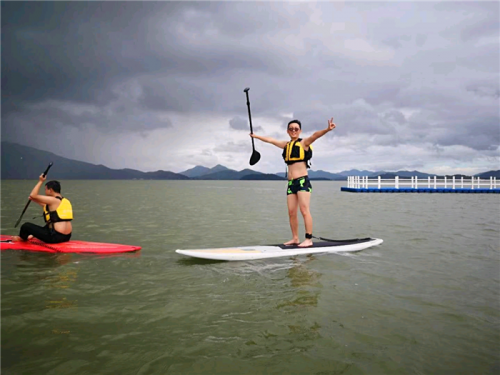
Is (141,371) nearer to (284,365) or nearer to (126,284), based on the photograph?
(284,365)

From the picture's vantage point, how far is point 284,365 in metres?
3.05

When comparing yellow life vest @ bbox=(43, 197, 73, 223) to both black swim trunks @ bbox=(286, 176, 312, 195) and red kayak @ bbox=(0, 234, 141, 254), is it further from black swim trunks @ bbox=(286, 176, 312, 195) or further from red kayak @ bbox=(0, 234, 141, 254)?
black swim trunks @ bbox=(286, 176, 312, 195)

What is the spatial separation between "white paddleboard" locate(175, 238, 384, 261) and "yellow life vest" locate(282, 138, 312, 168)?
1967 millimetres

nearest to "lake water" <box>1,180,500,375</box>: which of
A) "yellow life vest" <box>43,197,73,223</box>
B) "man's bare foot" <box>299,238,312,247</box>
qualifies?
"man's bare foot" <box>299,238,312,247</box>

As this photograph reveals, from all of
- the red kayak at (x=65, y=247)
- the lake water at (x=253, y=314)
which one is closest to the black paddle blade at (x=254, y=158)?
the lake water at (x=253, y=314)

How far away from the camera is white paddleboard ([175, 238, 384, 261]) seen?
22.7ft

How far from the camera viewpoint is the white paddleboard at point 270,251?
22.7 feet

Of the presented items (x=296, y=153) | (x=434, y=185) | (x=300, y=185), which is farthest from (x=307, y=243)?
(x=434, y=185)

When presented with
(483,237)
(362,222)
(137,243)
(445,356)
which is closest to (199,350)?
(445,356)

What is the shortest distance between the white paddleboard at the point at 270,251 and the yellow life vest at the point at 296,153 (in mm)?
1967

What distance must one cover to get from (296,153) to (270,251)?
2.30 metres

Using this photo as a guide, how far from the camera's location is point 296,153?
7.57 metres

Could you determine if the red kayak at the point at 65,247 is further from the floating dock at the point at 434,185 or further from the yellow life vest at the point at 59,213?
the floating dock at the point at 434,185

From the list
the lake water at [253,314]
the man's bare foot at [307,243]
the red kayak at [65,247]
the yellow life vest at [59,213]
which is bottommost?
the lake water at [253,314]
